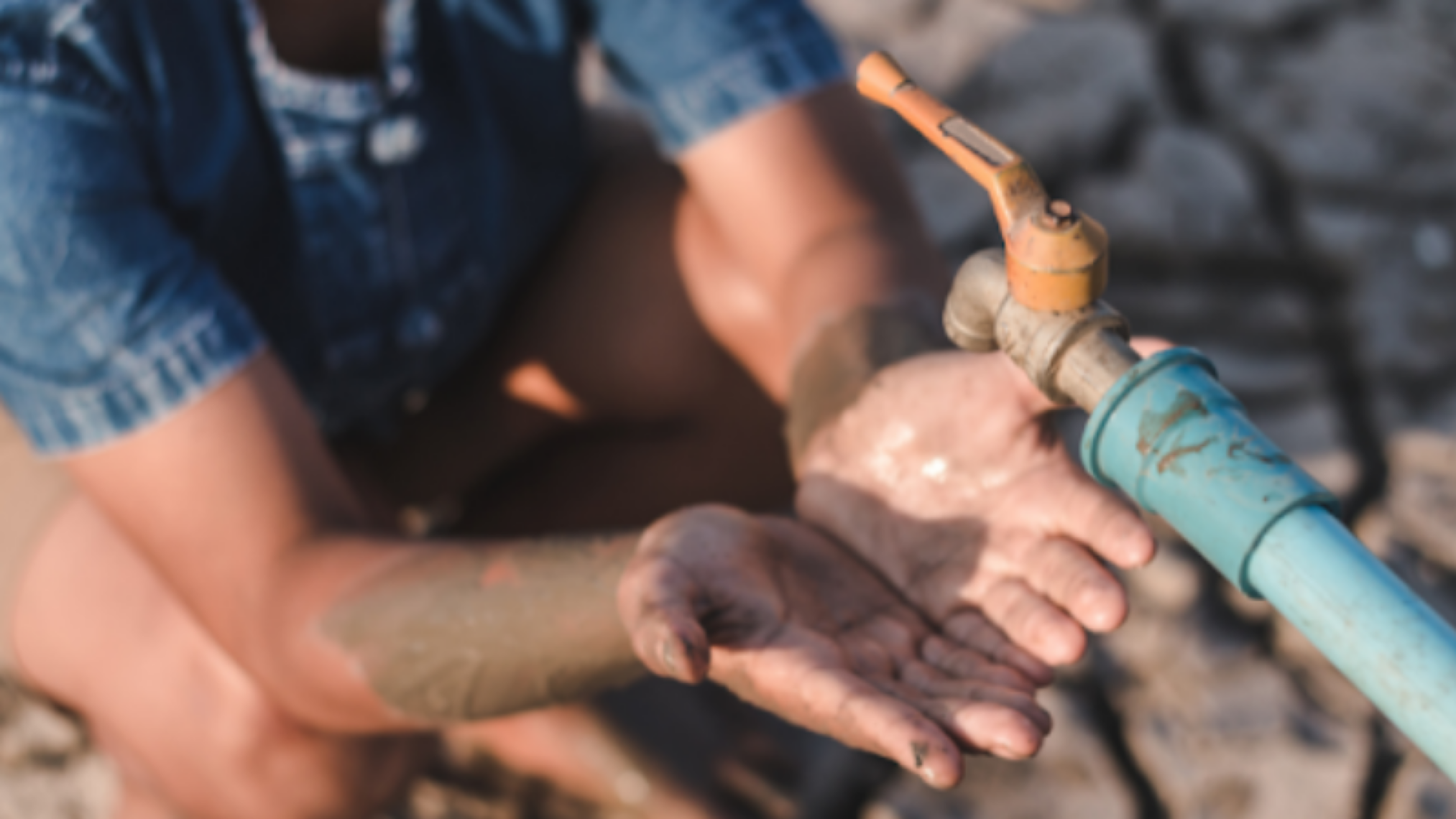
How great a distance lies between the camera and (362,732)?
1561 millimetres

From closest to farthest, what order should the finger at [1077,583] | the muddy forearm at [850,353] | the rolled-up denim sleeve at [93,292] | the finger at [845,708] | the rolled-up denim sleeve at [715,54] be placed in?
the finger at [845,708], the finger at [1077,583], the rolled-up denim sleeve at [93,292], the muddy forearm at [850,353], the rolled-up denim sleeve at [715,54]

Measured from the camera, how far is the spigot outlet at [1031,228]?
92 cm

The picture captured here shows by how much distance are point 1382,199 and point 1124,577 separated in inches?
45.4

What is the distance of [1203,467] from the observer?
88 cm

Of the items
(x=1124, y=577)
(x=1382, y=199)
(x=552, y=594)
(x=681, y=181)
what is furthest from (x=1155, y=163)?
(x=552, y=594)

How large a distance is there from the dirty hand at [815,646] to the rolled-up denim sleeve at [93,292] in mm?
564

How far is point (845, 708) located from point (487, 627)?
45 cm

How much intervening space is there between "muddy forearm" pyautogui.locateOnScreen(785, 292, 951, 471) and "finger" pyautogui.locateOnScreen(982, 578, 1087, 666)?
325 mm

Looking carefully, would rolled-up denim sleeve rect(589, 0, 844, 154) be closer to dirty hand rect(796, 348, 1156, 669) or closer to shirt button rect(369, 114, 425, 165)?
shirt button rect(369, 114, 425, 165)

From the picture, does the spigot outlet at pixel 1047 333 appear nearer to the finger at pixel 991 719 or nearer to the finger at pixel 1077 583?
the finger at pixel 1077 583

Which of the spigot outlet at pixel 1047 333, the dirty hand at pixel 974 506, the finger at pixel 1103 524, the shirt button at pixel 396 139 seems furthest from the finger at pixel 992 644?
the shirt button at pixel 396 139

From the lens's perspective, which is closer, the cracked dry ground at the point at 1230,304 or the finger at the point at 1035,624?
the finger at the point at 1035,624

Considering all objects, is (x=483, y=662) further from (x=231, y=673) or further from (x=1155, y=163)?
(x=1155, y=163)

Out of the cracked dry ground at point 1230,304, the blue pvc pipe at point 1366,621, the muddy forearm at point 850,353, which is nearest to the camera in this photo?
the blue pvc pipe at point 1366,621
